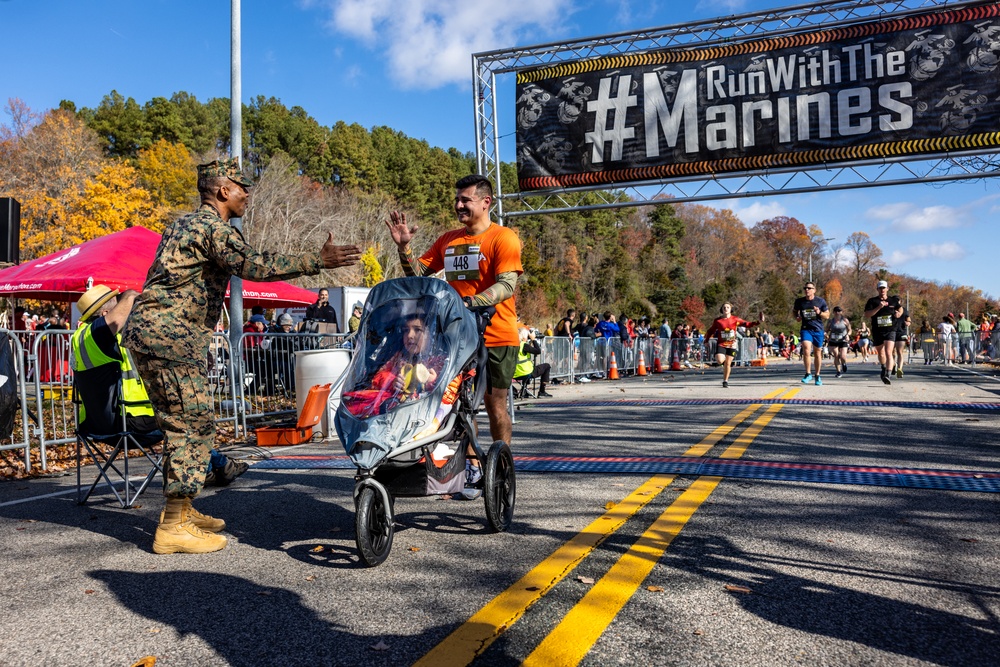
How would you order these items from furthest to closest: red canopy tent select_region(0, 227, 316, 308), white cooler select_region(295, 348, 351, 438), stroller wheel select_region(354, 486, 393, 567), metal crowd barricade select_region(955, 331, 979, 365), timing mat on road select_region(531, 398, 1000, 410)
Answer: metal crowd barricade select_region(955, 331, 979, 365), red canopy tent select_region(0, 227, 316, 308), timing mat on road select_region(531, 398, 1000, 410), white cooler select_region(295, 348, 351, 438), stroller wheel select_region(354, 486, 393, 567)

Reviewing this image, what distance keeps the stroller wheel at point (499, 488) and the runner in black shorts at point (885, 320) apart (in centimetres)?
1466

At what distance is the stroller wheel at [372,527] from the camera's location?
3596 mm

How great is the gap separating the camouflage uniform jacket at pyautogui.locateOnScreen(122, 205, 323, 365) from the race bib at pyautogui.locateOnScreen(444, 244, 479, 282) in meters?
1.16

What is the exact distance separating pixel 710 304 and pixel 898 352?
169 feet

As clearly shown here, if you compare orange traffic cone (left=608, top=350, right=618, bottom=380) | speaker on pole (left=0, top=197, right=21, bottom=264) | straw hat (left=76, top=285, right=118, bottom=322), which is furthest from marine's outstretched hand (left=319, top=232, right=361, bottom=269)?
orange traffic cone (left=608, top=350, right=618, bottom=380)

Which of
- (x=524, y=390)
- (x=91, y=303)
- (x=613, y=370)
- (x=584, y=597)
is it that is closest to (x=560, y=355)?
(x=613, y=370)

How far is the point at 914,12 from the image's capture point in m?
15.0

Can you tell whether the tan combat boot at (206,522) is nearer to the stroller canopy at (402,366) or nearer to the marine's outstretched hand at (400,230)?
the stroller canopy at (402,366)

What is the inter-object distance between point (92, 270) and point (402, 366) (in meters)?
13.7

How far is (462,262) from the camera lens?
5.31 m

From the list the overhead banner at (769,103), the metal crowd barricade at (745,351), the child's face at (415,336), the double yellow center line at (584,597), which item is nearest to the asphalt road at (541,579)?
the double yellow center line at (584,597)

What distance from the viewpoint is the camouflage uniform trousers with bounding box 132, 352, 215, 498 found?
14.0 ft

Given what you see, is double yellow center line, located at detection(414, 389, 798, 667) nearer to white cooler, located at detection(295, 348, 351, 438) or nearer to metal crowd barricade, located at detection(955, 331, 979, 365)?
white cooler, located at detection(295, 348, 351, 438)

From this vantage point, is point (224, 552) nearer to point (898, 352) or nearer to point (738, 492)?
point (738, 492)
